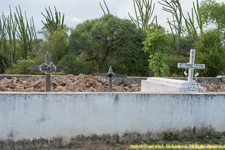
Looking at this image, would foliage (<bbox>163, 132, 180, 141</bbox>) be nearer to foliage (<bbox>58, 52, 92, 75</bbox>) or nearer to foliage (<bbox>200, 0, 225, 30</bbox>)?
foliage (<bbox>58, 52, 92, 75</bbox>)

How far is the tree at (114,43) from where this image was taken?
18.1m

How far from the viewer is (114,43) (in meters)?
18.1

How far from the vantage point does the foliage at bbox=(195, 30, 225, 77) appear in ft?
44.3

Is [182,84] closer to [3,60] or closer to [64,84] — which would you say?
[64,84]

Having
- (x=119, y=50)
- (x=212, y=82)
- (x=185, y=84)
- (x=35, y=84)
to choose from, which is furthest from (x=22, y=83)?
(x=119, y=50)

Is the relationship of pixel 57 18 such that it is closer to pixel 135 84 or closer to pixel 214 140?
pixel 135 84

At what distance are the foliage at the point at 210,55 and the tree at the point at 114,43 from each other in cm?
527

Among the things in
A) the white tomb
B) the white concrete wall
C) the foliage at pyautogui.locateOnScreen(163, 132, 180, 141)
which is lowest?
the foliage at pyautogui.locateOnScreen(163, 132, 180, 141)

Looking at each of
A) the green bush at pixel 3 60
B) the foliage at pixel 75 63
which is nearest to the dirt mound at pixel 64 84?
the foliage at pixel 75 63

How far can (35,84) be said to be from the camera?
23.8 feet

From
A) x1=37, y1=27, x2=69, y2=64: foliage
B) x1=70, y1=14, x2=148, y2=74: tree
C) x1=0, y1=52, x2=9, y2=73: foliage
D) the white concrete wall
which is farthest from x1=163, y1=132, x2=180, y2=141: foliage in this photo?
x1=0, y1=52, x2=9, y2=73: foliage

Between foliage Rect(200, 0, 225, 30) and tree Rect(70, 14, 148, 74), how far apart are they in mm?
9743

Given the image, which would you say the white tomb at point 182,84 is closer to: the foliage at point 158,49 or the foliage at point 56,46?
the foliage at point 158,49

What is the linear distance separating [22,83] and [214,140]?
19.4ft
